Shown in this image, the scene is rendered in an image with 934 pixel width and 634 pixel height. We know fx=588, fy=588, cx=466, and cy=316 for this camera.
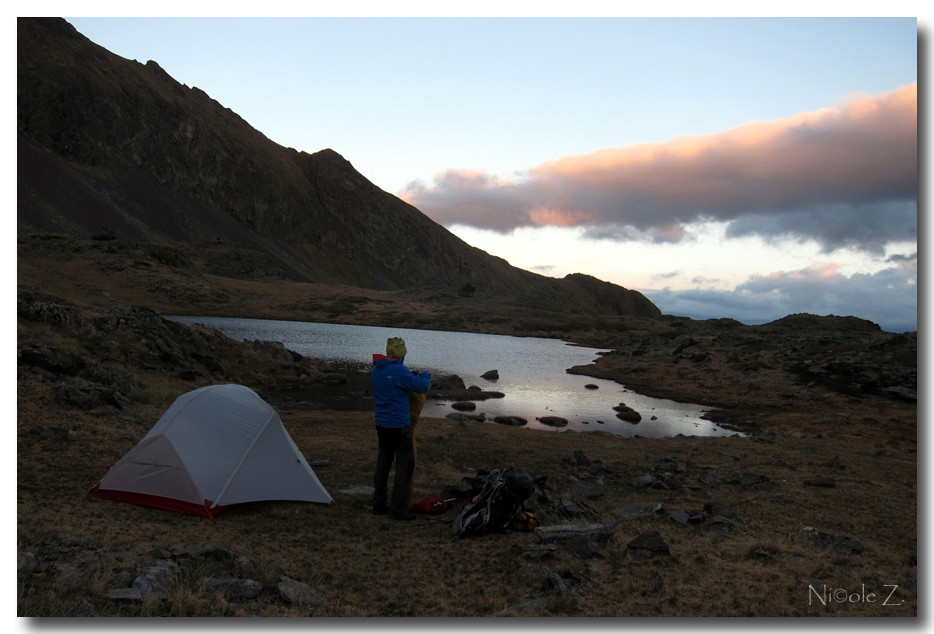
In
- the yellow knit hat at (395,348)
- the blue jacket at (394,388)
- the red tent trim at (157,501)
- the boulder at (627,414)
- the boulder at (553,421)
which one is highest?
the yellow knit hat at (395,348)

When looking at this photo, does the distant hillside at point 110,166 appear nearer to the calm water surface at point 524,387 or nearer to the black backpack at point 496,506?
the calm water surface at point 524,387

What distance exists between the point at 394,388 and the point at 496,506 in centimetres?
288

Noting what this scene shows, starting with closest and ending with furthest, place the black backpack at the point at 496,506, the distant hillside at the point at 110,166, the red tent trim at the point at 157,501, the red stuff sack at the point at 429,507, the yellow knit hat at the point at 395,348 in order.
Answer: the black backpack at the point at 496,506 < the red tent trim at the point at 157,501 < the yellow knit hat at the point at 395,348 < the red stuff sack at the point at 429,507 < the distant hillside at the point at 110,166

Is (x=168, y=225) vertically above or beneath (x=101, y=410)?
above

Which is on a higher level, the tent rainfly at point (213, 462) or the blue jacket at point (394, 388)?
the blue jacket at point (394, 388)

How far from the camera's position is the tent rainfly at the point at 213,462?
11055 millimetres

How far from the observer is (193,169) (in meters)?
197

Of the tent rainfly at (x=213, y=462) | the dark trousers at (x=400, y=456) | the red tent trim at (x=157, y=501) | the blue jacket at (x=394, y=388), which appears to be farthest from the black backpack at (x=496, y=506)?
the red tent trim at (x=157, y=501)

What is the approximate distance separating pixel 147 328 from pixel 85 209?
133 m

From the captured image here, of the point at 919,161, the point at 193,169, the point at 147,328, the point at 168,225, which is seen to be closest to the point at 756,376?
the point at 919,161

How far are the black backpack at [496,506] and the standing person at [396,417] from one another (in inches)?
52.3

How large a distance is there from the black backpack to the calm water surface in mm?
16248
